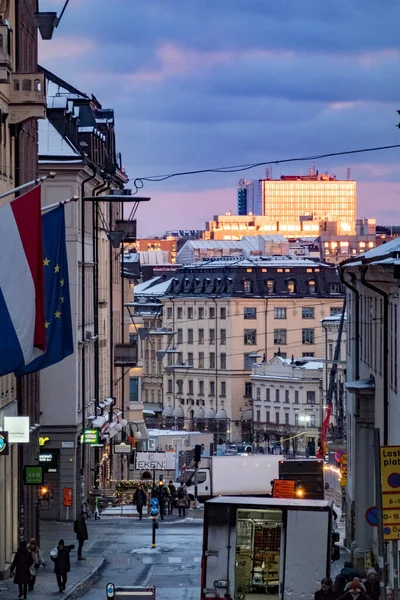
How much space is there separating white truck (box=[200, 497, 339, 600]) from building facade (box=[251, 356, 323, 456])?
123340mm

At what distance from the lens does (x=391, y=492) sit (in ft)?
79.5

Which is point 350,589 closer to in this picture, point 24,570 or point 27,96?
point 24,570

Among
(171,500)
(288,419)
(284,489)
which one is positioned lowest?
(288,419)

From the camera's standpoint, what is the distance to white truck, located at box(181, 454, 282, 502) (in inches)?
2820

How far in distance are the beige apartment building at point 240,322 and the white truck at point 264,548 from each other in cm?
14543

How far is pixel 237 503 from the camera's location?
29.2 metres

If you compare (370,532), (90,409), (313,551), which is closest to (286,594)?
(313,551)

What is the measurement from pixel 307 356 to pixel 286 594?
5863 inches

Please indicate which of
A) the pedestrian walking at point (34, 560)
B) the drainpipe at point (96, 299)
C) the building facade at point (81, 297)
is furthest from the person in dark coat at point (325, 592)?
the drainpipe at point (96, 299)

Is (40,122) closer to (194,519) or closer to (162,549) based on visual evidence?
(194,519)

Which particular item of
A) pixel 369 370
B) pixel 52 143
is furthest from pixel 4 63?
pixel 52 143

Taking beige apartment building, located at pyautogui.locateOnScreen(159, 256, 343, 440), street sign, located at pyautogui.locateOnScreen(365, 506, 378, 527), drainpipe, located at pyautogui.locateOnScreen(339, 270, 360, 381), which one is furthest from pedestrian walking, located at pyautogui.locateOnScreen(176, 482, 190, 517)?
beige apartment building, located at pyautogui.locateOnScreen(159, 256, 343, 440)

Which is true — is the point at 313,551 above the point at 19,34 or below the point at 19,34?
below

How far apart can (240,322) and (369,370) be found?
13256cm
